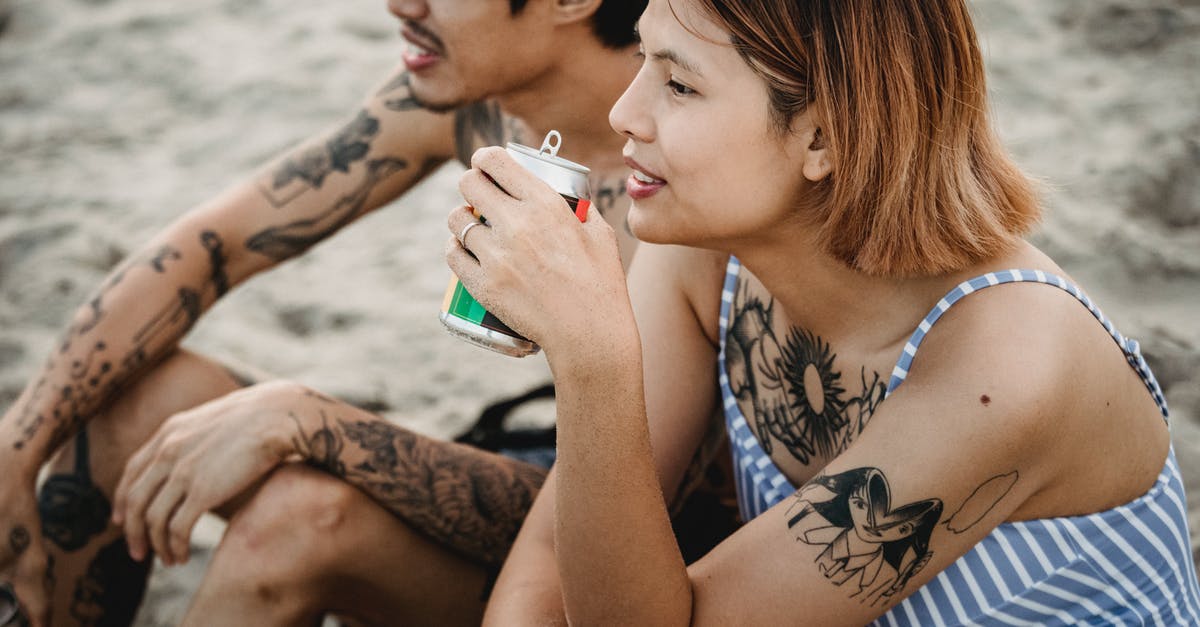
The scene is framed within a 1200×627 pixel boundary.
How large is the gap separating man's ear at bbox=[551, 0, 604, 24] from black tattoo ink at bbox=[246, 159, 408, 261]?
629 millimetres

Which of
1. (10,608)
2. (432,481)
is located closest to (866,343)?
(432,481)

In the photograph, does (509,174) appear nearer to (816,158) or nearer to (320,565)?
(816,158)

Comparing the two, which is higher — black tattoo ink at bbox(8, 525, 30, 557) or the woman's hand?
the woman's hand

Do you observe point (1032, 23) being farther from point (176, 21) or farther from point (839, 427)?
point (176, 21)

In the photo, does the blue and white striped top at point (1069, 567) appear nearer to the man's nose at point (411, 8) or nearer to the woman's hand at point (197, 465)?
the woman's hand at point (197, 465)

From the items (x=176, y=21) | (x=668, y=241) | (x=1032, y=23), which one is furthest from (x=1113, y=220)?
(x=176, y=21)

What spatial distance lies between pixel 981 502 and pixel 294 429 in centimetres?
128

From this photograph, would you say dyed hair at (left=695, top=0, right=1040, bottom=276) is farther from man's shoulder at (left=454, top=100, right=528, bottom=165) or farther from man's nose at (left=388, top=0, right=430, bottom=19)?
man's shoulder at (left=454, top=100, right=528, bottom=165)

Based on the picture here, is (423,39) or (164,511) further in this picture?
(423,39)

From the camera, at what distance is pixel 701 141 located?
1.67 m

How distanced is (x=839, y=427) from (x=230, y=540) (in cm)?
114

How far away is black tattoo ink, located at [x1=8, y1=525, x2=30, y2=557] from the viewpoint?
2375 mm

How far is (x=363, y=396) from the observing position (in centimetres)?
348

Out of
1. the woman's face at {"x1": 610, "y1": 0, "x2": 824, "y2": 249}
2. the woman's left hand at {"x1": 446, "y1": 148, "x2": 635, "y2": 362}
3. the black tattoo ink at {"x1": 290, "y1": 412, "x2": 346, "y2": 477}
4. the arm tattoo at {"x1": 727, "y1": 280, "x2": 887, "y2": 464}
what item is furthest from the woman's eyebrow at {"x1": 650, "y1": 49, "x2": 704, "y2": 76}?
the black tattoo ink at {"x1": 290, "y1": 412, "x2": 346, "y2": 477}
